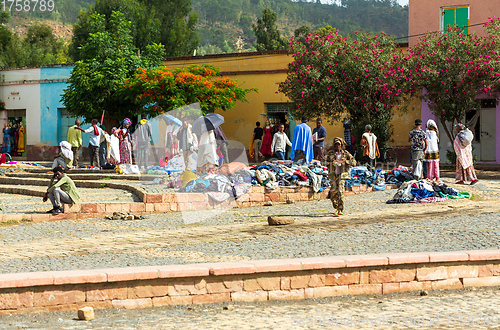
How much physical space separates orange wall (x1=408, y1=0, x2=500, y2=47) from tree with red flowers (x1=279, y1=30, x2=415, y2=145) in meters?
2.52

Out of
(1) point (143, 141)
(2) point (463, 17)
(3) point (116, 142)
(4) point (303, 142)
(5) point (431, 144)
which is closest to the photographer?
(5) point (431, 144)

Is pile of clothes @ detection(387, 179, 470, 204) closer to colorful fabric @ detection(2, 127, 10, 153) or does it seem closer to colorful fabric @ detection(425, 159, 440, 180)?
colorful fabric @ detection(425, 159, 440, 180)

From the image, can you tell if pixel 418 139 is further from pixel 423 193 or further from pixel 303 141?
pixel 303 141

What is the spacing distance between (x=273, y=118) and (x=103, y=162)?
1021 cm

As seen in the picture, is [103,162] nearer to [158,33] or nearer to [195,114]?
[195,114]

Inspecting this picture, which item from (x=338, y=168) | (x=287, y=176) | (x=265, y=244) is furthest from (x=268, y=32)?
(x=265, y=244)

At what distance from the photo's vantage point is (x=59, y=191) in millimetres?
11109

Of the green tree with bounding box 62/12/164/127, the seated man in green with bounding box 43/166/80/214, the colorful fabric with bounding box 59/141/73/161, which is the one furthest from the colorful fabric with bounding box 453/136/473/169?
the green tree with bounding box 62/12/164/127

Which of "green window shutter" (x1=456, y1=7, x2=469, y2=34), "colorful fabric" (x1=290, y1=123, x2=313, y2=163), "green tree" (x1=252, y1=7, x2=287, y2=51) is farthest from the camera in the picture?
"green tree" (x1=252, y1=7, x2=287, y2=51)

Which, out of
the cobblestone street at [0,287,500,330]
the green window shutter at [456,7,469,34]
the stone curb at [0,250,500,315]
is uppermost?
the green window shutter at [456,7,469,34]

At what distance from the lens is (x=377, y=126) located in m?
22.2

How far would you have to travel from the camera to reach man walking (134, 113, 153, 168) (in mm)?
19391

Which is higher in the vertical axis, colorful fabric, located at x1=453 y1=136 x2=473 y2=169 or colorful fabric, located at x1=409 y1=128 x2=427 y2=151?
colorful fabric, located at x1=409 y1=128 x2=427 y2=151

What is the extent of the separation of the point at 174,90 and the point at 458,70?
1031 cm
